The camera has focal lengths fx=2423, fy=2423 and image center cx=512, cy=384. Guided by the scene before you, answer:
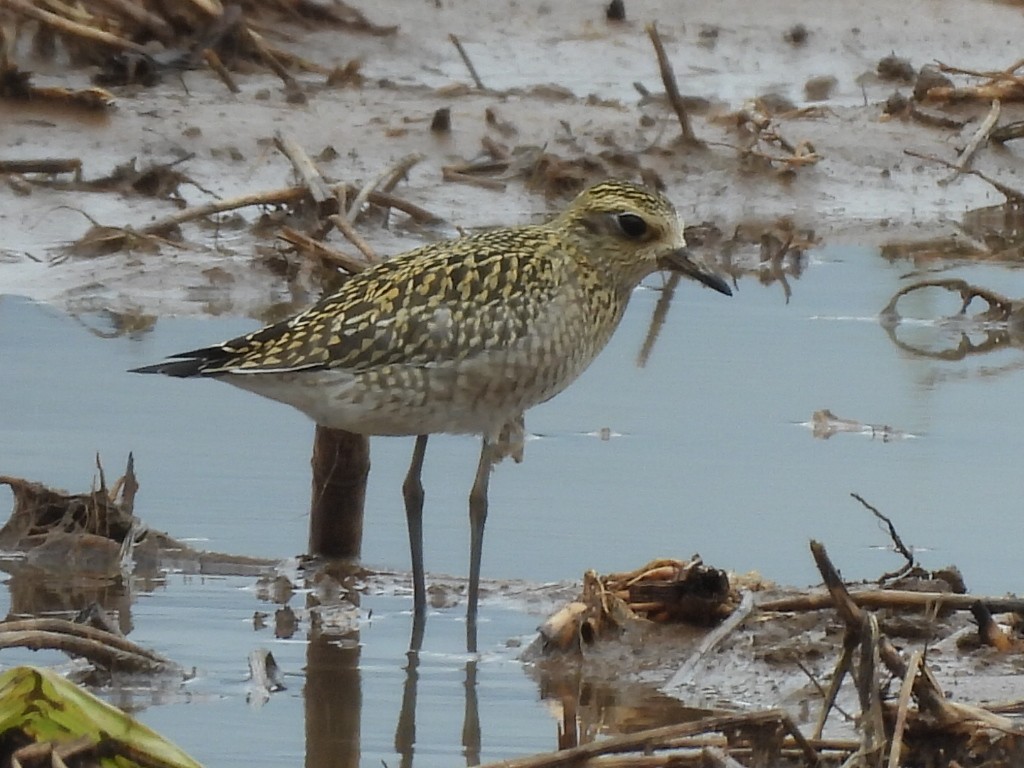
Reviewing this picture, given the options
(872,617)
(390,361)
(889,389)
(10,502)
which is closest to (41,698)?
(872,617)

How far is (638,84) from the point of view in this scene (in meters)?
14.7

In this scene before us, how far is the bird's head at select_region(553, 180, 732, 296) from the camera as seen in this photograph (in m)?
7.20

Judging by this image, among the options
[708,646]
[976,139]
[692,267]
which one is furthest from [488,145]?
[708,646]

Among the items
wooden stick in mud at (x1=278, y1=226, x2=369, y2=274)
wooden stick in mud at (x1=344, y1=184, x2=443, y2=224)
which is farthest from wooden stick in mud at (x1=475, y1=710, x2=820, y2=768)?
wooden stick in mud at (x1=344, y1=184, x2=443, y2=224)

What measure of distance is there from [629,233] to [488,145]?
6044 millimetres

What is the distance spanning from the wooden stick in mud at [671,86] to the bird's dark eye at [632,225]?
541 centimetres

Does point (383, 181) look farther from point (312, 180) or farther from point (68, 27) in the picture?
point (68, 27)

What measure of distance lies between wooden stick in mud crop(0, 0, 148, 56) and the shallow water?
3.24 m

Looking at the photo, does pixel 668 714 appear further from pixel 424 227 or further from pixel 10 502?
pixel 424 227

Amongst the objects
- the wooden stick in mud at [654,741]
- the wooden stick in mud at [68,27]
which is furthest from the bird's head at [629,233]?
the wooden stick in mud at [68,27]

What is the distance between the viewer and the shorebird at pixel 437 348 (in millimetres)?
6566

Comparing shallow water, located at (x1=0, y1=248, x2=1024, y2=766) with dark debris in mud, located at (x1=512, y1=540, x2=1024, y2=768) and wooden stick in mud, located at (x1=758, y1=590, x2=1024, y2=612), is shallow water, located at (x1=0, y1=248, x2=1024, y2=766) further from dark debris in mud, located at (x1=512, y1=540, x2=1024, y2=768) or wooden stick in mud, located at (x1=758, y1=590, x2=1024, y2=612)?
wooden stick in mud, located at (x1=758, y1=590, x2=1024, y2=612)

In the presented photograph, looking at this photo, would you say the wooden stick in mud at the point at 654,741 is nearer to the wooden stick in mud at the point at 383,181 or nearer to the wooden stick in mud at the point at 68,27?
the wooden stick in mud at the point at 383,181

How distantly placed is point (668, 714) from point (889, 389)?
12.8ft
